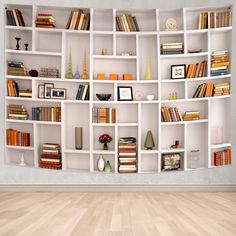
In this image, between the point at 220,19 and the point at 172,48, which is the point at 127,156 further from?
the point at 220,19

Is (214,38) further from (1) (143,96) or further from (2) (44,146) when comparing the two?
(2) (44,146)

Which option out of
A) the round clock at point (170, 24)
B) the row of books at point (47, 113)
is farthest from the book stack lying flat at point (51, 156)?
the round clock at point (170, 24)

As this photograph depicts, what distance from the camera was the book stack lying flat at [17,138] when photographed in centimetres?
476

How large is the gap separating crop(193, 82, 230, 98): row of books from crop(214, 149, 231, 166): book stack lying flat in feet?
2.73

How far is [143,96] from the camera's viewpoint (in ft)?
15.9

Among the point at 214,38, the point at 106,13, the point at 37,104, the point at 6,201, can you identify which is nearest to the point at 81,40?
the point at 106,13

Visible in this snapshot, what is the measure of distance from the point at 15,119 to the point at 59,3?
69.3 inches

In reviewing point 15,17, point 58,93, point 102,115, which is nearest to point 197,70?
point 102,115

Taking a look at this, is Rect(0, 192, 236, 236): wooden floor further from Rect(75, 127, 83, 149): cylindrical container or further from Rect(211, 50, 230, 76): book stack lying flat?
Rect(211, 50, 230, 76): book stack lying flat

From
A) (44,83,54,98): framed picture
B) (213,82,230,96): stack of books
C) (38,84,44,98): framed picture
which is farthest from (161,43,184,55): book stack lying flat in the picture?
(38,84,44,98): framed picture

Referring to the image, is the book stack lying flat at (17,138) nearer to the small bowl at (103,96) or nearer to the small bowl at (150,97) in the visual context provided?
the small bowl at (103,96)

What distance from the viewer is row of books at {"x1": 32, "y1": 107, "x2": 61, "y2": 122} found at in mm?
4742

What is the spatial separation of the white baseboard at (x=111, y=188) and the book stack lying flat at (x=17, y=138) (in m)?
0.60

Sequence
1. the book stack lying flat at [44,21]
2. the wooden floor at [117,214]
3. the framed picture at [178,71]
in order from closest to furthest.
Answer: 1. the wooden floor at [117,214]
2. the book stack lying flat at [44,21]
3. the framed picture at [178,71]
